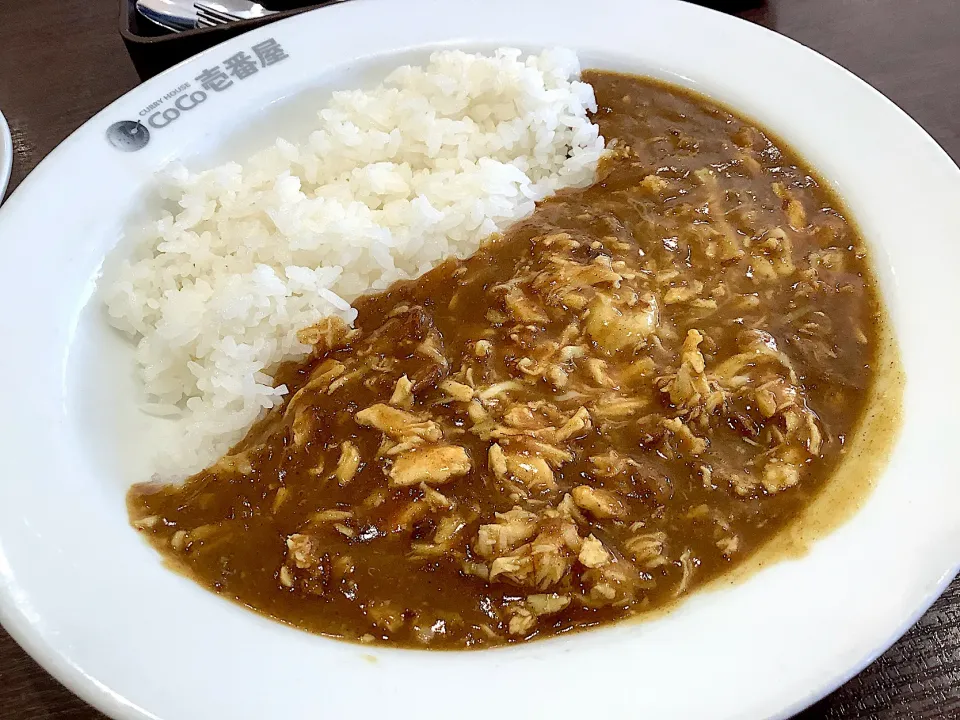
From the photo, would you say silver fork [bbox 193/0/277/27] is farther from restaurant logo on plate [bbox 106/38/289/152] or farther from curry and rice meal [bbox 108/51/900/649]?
curry and rice meal [bbox 108/51/900/649]

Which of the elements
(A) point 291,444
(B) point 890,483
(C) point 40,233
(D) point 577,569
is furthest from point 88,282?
(B) point 890,483

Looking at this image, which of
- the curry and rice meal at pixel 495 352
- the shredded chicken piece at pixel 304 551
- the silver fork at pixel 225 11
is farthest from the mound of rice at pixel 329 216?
the silver fork at pixel 225 11

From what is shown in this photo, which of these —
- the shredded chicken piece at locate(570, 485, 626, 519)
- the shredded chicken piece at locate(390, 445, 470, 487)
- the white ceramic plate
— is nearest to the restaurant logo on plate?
the white ceramic plate

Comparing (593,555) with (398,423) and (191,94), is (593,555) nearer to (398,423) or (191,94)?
(398,423)

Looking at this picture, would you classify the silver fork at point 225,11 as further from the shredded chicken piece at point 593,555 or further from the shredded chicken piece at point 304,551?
the shredded chicken piece at point 593,555

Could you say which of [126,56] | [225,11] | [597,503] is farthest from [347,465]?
[126,56]
